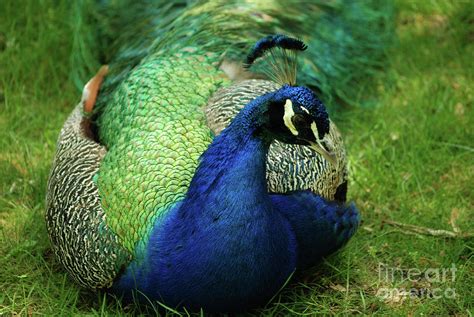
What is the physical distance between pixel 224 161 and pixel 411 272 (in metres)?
1.11

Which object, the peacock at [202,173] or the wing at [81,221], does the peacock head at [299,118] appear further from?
the wing at [81,221]

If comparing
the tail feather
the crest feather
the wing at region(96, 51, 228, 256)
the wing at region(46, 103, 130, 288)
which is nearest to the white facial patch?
the crest feather

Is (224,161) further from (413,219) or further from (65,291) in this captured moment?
(413,219)

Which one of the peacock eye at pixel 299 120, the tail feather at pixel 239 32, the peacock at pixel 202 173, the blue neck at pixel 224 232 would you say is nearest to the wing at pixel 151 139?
the peacock at pixel 202 173

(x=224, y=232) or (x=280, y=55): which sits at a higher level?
(x=280, y=55)

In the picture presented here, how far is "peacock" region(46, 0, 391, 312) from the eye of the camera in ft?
8.48

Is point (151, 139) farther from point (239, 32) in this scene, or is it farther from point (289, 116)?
point (239, 32)

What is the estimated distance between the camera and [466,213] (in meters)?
3.66

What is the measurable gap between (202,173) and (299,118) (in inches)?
14.5

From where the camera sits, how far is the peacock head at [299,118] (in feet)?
8.28

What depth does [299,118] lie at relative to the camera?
2529mm

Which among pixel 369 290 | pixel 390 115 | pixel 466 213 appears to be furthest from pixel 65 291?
pixel 390 115

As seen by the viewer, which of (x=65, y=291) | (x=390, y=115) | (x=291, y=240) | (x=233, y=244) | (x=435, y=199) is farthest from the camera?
(x=390, y=115)

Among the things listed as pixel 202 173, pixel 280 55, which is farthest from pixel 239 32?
pixel 202 173
